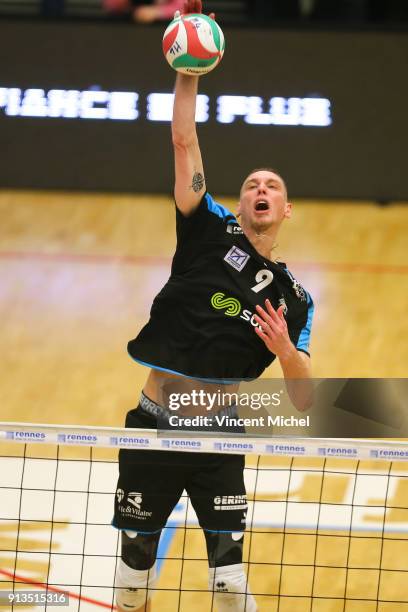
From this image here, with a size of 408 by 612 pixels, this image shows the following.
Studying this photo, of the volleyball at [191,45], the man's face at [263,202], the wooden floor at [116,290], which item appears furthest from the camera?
the wooden floor at [116,290]

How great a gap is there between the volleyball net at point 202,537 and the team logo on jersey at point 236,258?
0.95 m

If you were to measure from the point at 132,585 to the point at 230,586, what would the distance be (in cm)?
55

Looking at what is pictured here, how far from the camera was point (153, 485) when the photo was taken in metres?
5.73

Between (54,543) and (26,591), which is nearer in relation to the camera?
(26,591)

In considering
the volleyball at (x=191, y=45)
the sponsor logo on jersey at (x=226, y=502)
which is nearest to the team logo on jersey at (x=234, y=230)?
the volleyball at (x=191, y=45)

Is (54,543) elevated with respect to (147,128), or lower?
lower

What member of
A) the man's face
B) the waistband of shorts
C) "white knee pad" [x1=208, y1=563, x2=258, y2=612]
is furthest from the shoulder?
"white knee pad" [x1=208, y1=563, x2=258, y2=612]

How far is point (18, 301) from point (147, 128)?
412 centimetres

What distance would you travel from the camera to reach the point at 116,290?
475 inches

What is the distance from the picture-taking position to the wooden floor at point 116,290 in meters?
10.0

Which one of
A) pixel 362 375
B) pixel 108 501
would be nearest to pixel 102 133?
pixel 362 375

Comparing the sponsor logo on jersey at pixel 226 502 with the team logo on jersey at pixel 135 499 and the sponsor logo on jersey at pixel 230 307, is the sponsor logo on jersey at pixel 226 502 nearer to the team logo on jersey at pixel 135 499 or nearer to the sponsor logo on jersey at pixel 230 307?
the team logo on jersey at pixel 135 499

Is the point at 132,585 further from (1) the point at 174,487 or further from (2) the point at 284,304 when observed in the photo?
(2) the point at 284,304

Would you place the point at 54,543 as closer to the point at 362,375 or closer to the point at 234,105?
the point at 362,375
